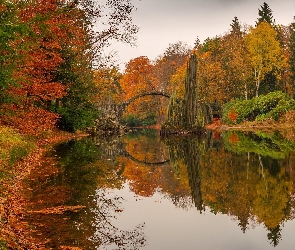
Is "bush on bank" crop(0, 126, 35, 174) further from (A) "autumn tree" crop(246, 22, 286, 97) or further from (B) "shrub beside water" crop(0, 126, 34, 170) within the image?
(A) "autumn tree" crop(246, 22, 286, 97)

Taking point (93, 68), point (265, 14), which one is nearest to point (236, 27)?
point (265, 14)

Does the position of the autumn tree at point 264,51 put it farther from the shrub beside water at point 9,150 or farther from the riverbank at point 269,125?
the shrub beside water at point 9,150

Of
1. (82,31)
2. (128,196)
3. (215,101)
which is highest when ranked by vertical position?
(82,31)

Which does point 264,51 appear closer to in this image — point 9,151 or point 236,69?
point 236,69

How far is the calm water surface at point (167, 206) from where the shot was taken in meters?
5.76

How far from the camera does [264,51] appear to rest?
50.5 meters

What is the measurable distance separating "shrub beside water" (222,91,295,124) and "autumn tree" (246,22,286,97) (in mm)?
4445

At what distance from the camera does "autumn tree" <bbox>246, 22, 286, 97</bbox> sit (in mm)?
49750

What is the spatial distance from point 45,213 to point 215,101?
5224 centimetres

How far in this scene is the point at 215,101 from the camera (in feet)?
189

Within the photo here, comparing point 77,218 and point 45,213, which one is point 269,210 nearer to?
point 77,218

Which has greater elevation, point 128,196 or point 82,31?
point 82,31

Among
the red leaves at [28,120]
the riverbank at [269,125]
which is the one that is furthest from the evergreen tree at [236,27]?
the red leaves at [28,120]

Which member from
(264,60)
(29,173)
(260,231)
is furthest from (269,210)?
(264,60)
